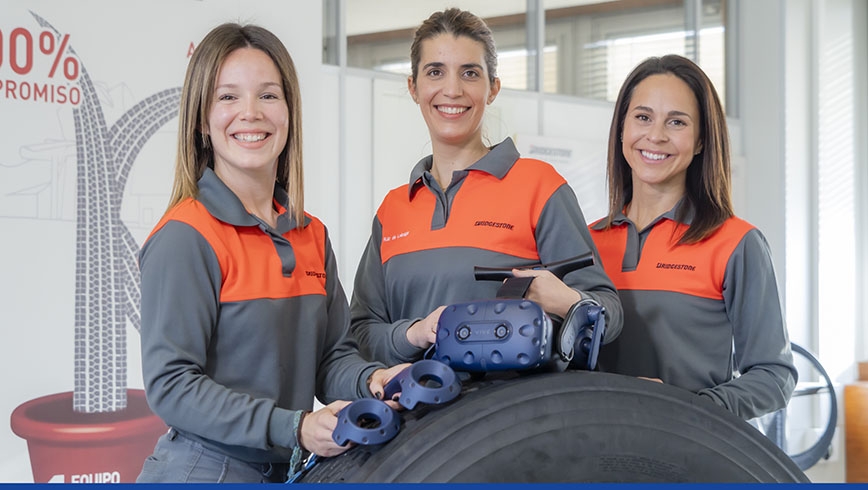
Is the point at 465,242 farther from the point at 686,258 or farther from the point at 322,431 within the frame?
the point at 322,431

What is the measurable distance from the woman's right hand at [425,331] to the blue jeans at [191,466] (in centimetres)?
27

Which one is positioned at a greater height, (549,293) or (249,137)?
(249,137)

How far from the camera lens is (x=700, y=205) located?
5.23ft

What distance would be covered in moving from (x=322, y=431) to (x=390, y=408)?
0.50 ft

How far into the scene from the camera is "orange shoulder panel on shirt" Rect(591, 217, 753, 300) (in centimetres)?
150

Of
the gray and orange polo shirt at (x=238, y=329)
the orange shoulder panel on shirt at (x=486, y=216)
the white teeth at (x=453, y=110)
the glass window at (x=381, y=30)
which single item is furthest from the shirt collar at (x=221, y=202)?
the glass window at (x=381, y=30)

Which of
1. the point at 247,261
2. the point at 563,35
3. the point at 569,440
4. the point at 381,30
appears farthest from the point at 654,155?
the point at 563,35

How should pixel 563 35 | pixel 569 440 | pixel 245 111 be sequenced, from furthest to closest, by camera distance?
pixel 563 35 → pixel 245 111 → pixel 569 440

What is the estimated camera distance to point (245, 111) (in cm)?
126

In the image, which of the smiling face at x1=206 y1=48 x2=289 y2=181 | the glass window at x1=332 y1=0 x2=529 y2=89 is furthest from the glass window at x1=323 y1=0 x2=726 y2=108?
the smiling face at x1=206 y1=48 x2=289 y2=181

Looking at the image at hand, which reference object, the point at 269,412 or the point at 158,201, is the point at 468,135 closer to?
the point at 269,412

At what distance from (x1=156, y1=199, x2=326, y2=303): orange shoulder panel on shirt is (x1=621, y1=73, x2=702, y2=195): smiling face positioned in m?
0.65

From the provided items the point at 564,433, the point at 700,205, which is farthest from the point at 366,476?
the point at 700,205

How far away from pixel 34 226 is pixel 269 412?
2359 millimetres
